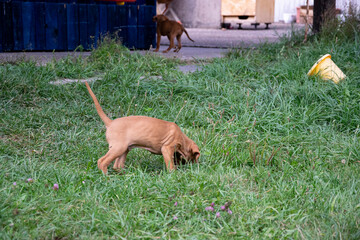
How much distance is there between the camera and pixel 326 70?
5.63 meters

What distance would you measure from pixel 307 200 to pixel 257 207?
0.33m

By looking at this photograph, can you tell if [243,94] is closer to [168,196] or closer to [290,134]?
[290,134]

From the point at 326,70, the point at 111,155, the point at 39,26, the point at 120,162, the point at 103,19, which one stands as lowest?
the point at 120,162

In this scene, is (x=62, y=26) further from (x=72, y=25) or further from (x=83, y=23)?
(x=83, y=23)

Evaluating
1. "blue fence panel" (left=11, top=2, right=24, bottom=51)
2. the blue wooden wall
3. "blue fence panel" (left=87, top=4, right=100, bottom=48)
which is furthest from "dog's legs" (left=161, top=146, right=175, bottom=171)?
"blue fence panel" (left=87, top=4, right=100, bottom=48)

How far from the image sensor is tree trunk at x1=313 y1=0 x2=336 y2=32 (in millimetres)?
8180

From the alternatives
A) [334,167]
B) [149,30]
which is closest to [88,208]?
[334,167]

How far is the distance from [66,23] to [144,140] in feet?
20.9

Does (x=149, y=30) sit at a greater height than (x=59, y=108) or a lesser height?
greater

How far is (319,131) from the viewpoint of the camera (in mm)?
4496

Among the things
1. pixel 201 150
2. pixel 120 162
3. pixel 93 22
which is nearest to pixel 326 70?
pixel 201 150

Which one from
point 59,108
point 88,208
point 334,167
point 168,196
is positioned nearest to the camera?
point 88,208

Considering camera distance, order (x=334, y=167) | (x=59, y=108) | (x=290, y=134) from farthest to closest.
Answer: (x=59, y=108), (x=290, y=134), (x=334, y=167)

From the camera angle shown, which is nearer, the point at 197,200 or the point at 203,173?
the point at 197,200
